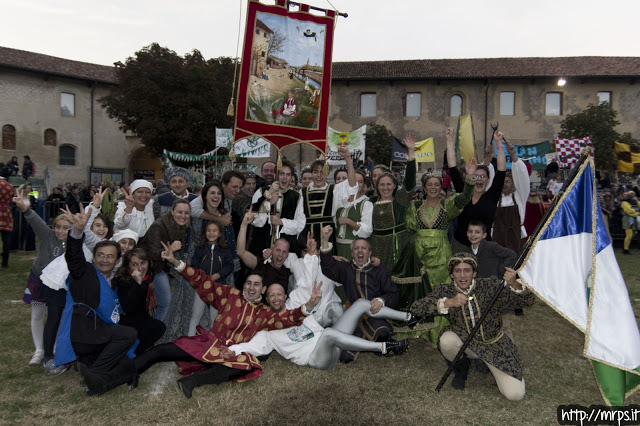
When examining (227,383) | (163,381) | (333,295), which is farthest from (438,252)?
(163,381)

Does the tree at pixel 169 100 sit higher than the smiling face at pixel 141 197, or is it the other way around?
the tree at pixel 169 100

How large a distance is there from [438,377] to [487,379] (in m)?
0.45

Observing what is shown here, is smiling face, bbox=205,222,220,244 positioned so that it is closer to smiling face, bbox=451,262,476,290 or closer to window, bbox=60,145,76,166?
smiling face, bbox=451,262,476,290

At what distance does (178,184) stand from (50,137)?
1201 inches

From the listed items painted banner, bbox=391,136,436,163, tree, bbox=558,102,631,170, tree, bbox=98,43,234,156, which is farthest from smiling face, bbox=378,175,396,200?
tree, bbox=98,43,234,156

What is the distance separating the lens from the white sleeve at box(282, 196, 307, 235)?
18.6 feet

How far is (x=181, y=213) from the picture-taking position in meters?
4.84

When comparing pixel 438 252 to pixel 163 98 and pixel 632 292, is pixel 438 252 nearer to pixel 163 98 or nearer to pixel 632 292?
pixel 632 292

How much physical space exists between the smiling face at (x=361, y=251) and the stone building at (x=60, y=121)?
98.7ft

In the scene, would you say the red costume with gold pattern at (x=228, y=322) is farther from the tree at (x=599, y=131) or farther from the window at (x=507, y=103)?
the window at (x=507, y=103)

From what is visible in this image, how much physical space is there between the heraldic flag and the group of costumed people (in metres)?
0.30

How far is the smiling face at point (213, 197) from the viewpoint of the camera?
5184 mm

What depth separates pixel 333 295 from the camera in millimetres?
5293

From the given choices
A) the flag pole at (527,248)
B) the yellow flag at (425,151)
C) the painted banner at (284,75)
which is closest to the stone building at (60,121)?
the yellow flag at (425,151)
